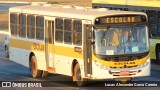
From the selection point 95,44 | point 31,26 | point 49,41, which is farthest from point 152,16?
point 95,44

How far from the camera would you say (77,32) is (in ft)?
72.7

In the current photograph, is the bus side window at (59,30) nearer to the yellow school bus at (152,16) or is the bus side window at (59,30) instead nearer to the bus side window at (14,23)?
the bus side window at (14,23)

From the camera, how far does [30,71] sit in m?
27.8

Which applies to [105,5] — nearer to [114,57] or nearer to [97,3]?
[97,3]

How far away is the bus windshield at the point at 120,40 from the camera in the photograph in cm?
2119

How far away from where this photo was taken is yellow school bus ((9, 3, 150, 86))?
21062mm

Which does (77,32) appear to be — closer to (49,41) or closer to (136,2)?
(49,41)

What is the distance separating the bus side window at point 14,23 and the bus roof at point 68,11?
241 millimetres

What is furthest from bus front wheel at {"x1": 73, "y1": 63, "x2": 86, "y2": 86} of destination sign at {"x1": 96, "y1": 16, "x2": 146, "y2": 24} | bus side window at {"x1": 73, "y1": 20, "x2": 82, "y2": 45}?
destination sign at {"x1": 96, "y1": 16, "x2": 146, "y2": 24}

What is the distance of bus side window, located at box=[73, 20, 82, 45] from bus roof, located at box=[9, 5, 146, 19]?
22cm

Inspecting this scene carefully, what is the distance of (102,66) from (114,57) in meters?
0.47

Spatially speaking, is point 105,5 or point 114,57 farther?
point 105,5

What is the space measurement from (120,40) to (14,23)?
7.20 metres

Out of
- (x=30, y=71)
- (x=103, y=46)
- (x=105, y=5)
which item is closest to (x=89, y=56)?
(x=103, y=46)
